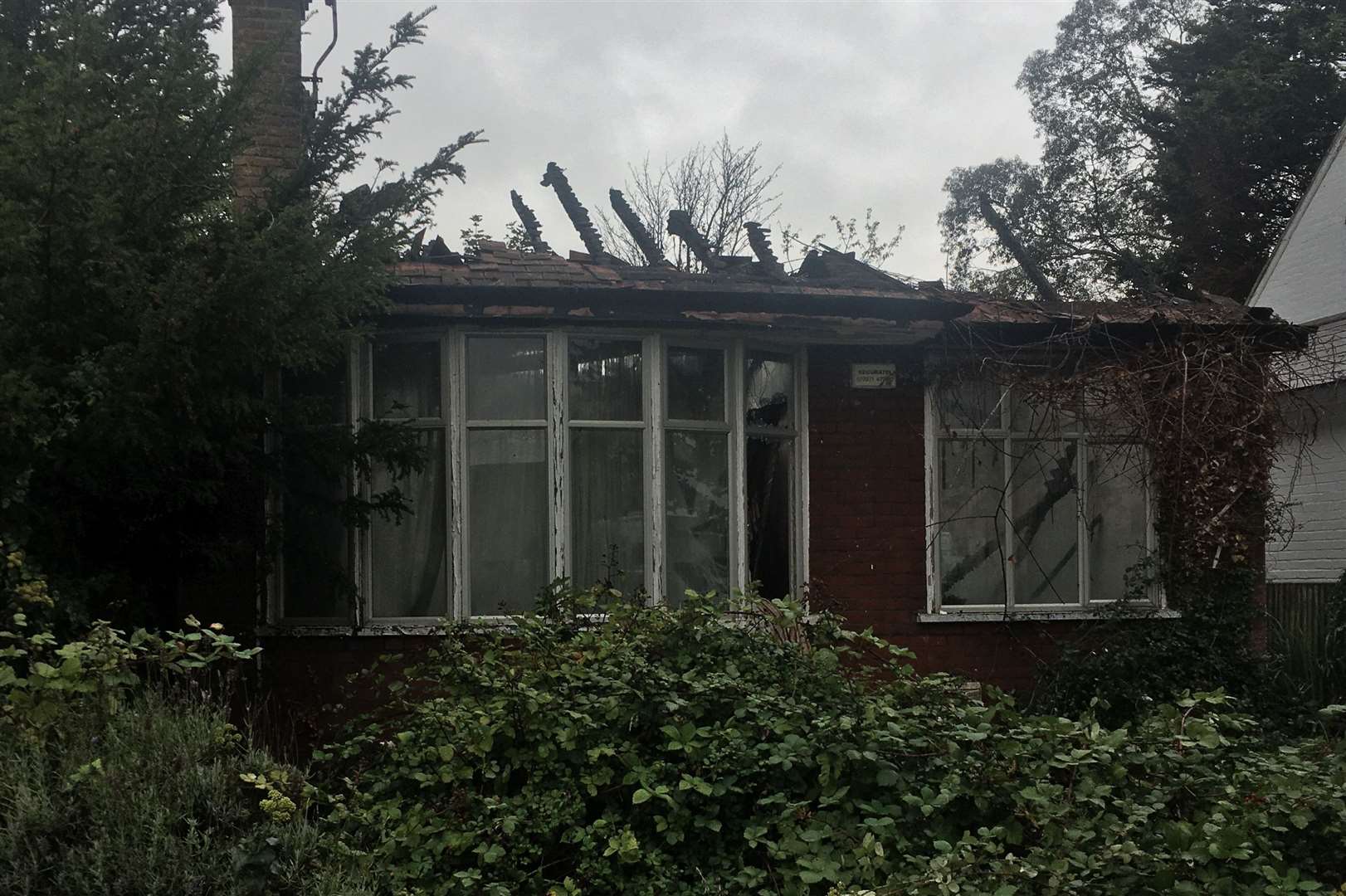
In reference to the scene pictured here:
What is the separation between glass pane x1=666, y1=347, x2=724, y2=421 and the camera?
25.0ft

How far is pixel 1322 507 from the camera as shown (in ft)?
49.3

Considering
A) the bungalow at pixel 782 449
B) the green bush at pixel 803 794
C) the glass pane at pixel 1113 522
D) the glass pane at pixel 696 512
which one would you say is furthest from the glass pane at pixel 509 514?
the glass pane at pixel 1113 522

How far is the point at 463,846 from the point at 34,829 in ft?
4.55

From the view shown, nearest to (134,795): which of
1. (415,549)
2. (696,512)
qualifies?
(415,549)

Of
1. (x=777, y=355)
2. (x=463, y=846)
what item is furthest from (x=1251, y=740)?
(x=777, y=355)

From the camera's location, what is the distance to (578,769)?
4844mm

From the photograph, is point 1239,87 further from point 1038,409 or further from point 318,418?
point 318,418

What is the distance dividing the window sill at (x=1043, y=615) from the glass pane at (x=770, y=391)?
5.28ft

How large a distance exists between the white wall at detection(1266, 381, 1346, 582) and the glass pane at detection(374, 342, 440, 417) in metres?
10.7

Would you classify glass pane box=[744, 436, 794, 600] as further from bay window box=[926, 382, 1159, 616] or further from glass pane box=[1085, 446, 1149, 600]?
glass pane box=[1085, 446, 1149, 600]

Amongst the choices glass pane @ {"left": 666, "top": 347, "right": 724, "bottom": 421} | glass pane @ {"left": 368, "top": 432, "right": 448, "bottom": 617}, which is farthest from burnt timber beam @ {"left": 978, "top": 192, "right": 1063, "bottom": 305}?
Answer: glass pane @ {"left": 368, "top": 432, "right": 448, "bottom": 617}

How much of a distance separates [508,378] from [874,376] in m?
2.43

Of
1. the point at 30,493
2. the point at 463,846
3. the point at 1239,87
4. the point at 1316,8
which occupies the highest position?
the point at 1316,8

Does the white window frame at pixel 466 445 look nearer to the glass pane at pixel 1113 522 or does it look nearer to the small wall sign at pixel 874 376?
the small wall sign at pixel 874 376
